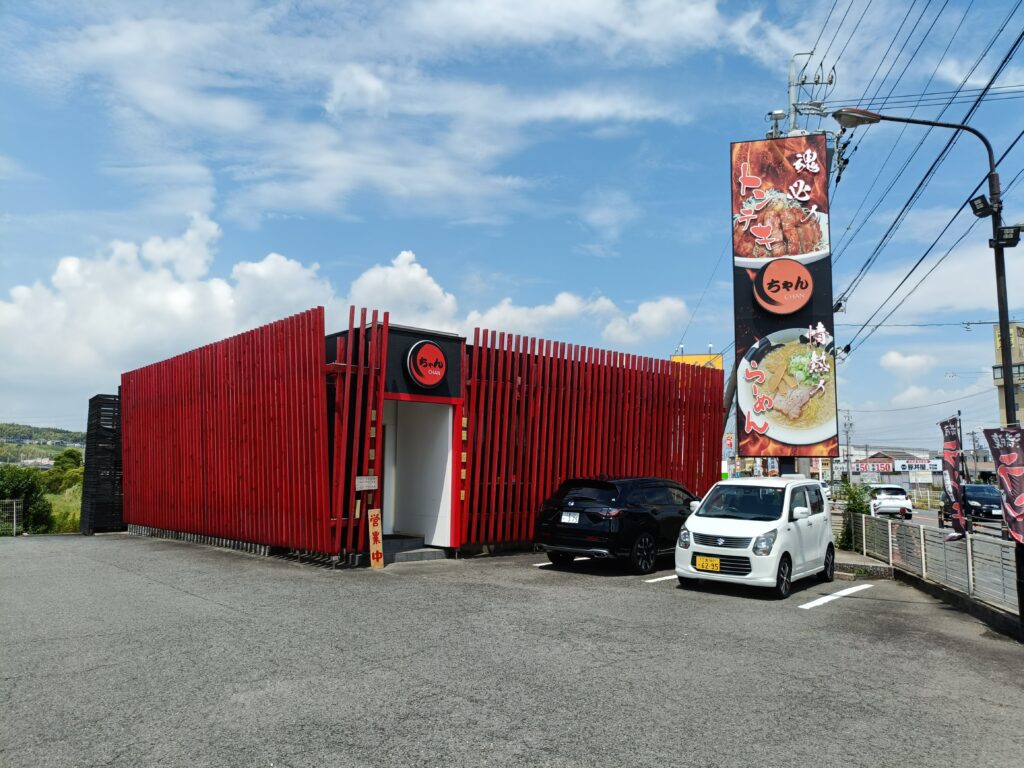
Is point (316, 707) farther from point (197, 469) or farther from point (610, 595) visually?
point (197, 469)

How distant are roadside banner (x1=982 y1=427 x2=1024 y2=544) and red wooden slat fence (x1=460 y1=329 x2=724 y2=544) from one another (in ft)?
28.2

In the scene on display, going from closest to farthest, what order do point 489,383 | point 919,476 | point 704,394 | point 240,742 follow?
point 240,742 → point 489,383 → point 704,394 → point 919,476

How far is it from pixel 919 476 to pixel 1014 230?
323 ft

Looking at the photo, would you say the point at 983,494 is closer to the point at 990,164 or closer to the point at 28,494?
the point at 990,164

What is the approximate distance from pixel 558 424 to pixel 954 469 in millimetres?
7577

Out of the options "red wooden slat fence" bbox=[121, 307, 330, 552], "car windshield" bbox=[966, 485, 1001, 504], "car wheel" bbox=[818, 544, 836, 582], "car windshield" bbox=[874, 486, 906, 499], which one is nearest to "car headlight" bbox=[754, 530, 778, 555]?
"car wheel" bbox=[818, 544, 836, 582]

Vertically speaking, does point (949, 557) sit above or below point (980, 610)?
above

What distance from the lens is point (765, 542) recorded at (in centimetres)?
1020

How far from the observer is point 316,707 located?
5.26m

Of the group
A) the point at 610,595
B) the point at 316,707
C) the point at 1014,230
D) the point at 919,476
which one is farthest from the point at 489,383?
the point at 919,476

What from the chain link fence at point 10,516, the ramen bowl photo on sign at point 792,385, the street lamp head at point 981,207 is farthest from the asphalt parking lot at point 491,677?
the chain link fence at point 10,516

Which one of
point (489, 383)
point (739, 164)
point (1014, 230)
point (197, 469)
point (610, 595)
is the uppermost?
point (739, 164)

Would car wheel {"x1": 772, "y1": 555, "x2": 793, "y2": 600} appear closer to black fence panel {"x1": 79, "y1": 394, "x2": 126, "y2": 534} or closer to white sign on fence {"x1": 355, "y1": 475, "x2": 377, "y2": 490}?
white sign on fence {"x1": 355, "y1": 475, "x2": 377, "y2": 490}

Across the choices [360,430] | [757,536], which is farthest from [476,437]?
[757,536]
